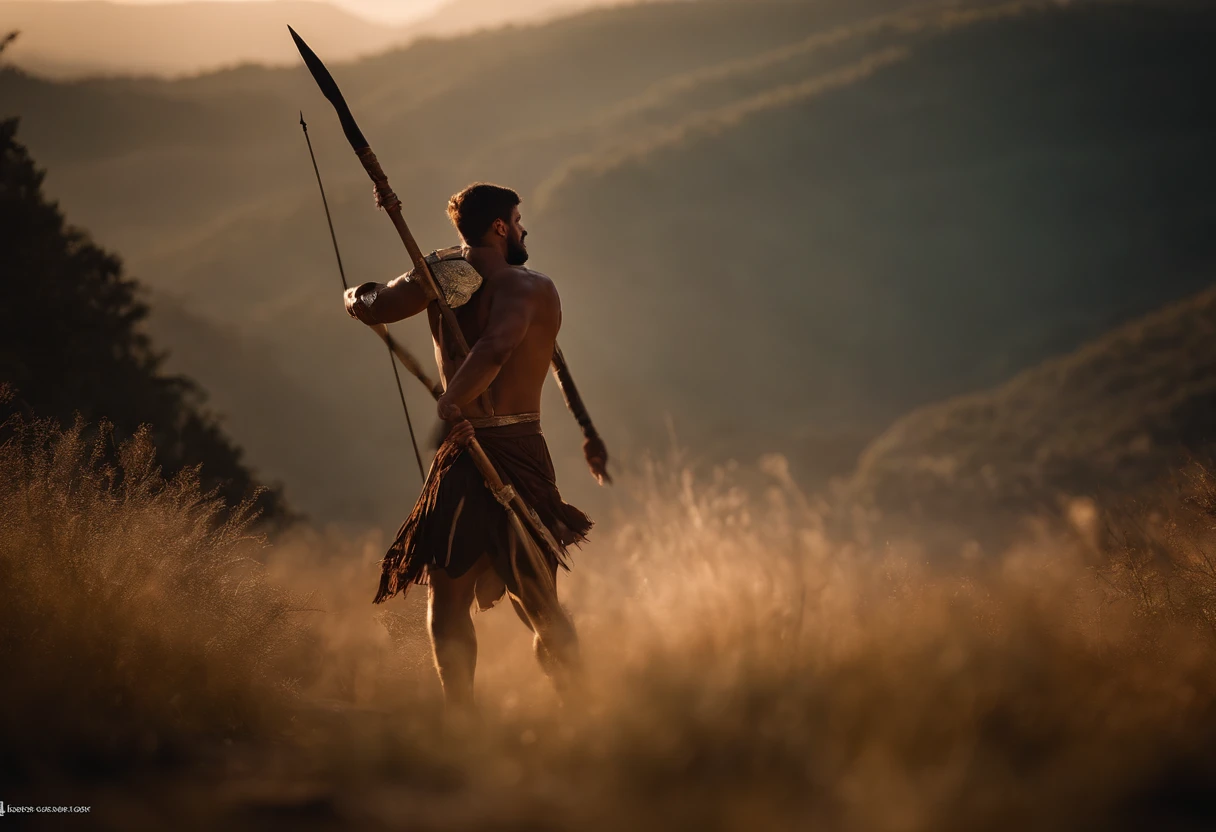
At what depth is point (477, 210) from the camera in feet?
14.1

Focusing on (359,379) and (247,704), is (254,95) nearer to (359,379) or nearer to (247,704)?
(359,379)

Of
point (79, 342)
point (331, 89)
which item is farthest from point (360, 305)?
point (79, 342)

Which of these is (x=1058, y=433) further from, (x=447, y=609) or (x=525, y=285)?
(x=447, y=609)

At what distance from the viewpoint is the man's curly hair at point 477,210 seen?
4.30m

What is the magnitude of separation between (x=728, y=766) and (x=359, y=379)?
61.6 metres

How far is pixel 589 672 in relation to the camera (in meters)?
3.91

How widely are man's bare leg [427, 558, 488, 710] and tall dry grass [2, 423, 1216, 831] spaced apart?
20 cm

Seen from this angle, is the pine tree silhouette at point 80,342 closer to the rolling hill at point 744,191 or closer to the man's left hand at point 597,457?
the man's left hand at point 597,457

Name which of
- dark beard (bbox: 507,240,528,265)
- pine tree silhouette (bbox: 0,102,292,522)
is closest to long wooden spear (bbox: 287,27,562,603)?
dark beard (bbox: 507,240,528,265)

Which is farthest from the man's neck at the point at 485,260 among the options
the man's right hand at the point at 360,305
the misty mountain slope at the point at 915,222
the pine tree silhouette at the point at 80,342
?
the misty mountain slope at the point at 915,222

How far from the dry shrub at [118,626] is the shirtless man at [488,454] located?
679 mm

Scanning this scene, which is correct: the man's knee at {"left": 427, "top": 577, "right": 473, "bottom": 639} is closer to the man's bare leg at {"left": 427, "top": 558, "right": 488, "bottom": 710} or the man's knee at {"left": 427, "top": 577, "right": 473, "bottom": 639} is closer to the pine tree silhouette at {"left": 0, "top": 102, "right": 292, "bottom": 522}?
the man's bare leg at {"left": 427, "top": 558, "right": 488, "bottom": 710}

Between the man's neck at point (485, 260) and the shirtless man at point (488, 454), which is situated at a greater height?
the man's neck at point (485, 260)

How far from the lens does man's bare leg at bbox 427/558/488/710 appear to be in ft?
13.0
